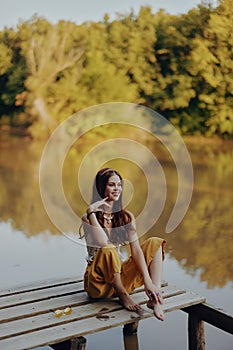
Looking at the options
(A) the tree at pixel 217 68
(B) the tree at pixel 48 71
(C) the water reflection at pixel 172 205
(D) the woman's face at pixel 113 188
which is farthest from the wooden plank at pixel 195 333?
(A) the tree at pixel 217 68

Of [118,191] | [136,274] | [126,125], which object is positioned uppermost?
[126,125]

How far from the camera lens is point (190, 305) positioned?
2293 millimetres

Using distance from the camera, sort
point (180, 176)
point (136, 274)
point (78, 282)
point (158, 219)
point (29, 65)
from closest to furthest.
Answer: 1. point (136, 274)
2. point (78, 282)
3. point (158, 219)
4. point (180, 176)
5. point (29, 65)

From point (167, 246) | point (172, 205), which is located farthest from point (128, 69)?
point (167, 246)

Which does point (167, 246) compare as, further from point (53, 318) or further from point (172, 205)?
point (53, 318)

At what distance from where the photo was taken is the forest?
16703 mm

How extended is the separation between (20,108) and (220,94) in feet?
21.7

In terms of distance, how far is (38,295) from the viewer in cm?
234

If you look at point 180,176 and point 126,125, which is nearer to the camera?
point 180,176

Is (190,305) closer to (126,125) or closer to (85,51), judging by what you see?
(126,125)

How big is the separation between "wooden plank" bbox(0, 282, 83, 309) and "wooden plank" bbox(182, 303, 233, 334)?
1.74 ft

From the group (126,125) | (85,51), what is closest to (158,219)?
(126,125)

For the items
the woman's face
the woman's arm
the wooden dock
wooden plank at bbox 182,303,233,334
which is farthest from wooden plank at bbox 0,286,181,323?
the woman's face

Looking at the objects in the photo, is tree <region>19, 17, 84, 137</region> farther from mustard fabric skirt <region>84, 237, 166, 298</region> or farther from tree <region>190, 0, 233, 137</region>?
mustard fabric skirt <region>84, 237, 166, 298</region>
